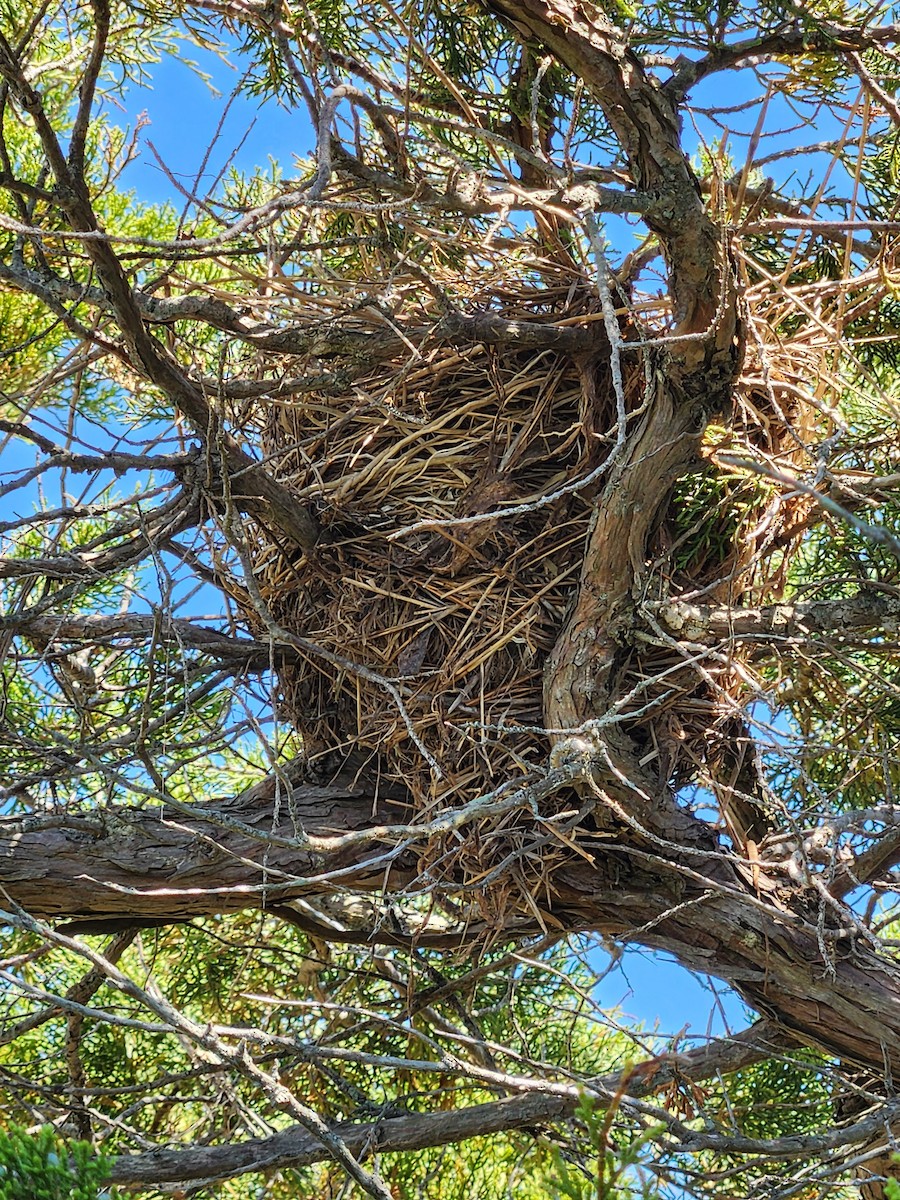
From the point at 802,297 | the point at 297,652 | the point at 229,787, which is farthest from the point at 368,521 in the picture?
the point at 229,787

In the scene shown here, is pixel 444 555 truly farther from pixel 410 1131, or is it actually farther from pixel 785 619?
pixel 410 1131

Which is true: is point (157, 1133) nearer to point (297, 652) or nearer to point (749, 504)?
point (297, 652)

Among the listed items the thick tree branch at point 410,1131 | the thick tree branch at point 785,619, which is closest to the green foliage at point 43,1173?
the thick tree branch at point 410,1131

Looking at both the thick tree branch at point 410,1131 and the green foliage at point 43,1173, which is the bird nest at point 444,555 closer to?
the thick tree branch at point 410,1131

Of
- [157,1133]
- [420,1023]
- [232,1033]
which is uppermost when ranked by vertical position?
[420,1023]

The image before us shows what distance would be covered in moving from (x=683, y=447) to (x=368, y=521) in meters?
0.56

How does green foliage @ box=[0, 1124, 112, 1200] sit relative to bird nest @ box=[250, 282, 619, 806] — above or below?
below

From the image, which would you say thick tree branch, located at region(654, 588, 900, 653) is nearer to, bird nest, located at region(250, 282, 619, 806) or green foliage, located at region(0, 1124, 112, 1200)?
bird nest, located at region(250, 282, 619, 806)

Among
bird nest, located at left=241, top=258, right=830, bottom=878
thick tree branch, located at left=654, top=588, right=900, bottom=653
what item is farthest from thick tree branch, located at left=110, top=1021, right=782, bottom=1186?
thick tree branch, located at left=654, top=588, right=900, bottom=653

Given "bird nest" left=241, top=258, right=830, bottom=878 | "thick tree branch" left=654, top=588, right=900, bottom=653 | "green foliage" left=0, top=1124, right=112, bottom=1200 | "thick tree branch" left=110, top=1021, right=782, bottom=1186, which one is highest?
"bird nest" left=241, top=258, right=830, bottom=878

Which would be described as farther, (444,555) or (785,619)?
(444,555)

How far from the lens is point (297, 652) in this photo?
197 centimetres

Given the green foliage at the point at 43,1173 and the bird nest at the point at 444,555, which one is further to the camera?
the bird nest at the point at 444,555

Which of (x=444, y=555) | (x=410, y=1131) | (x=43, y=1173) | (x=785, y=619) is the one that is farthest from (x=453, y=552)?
(x=43, y=1173)
